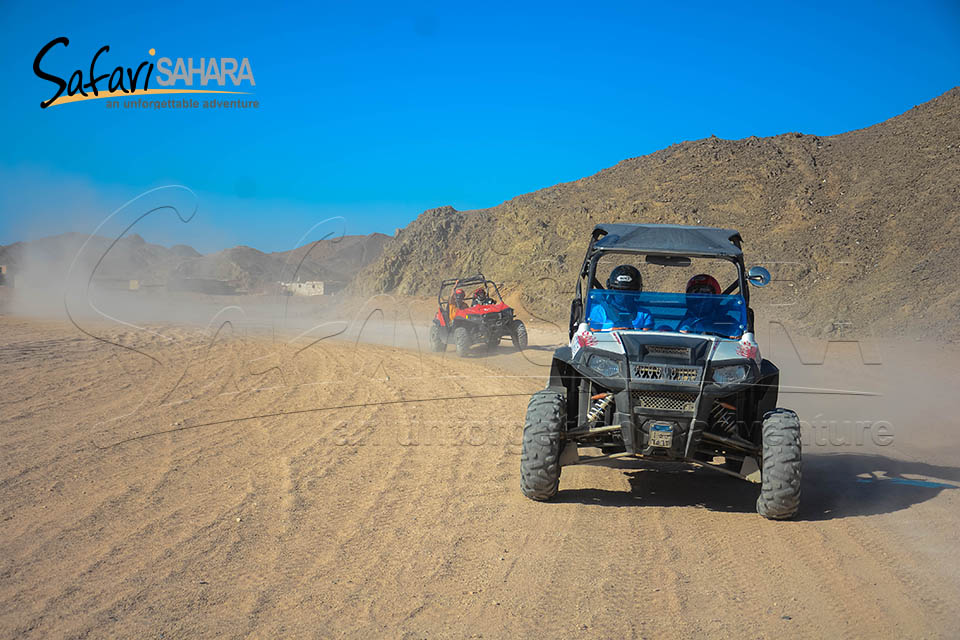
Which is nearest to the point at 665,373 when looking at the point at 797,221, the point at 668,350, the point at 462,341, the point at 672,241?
the point at 668,350

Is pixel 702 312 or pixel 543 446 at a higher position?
pixel 702 312

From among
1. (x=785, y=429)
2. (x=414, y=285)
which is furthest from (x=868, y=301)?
(x=414, y=285)

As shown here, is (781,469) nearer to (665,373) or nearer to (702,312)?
(665,373)

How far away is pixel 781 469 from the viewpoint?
5.86 m

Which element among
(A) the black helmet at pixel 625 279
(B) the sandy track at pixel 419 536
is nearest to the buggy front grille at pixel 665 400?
(B) the sandy track at pixel 419 536

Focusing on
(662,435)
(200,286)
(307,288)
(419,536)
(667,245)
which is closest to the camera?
(419,536)

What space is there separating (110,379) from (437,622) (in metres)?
10.8

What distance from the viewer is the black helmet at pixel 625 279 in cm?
743

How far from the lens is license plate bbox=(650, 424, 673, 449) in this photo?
228 inches

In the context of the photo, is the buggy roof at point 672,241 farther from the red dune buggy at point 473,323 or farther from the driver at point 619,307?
the red dune buggy at point 473,323

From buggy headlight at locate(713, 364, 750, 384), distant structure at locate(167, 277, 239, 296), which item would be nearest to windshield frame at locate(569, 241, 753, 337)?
buggy headlight at locate(713, 364, 750, 384)

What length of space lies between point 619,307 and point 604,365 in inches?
55.2

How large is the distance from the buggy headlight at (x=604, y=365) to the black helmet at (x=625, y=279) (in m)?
1.46

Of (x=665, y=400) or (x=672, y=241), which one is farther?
(x=672, y=241)
